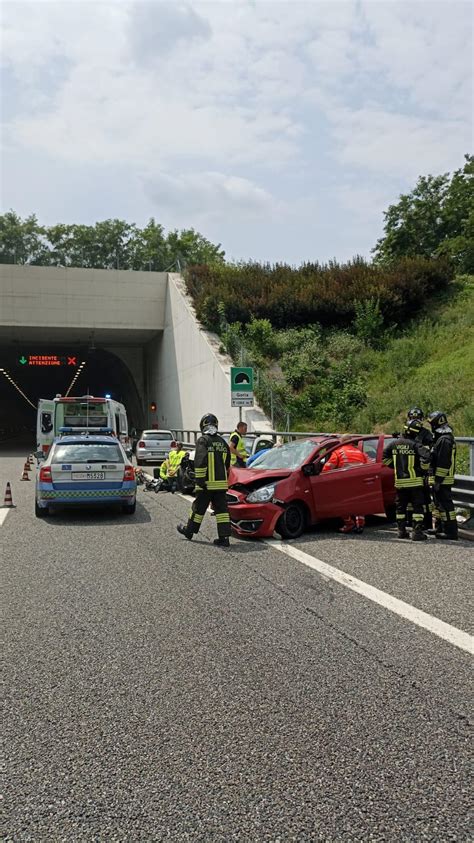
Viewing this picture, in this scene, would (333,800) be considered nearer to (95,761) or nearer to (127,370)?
(95,761)

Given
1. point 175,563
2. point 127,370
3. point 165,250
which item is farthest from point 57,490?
point 165,250

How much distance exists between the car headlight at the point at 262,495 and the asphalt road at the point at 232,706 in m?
1.99

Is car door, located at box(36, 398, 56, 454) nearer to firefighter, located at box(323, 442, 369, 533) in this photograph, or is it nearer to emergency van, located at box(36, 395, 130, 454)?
emergency van, located at box(36, 395, 130, 454)

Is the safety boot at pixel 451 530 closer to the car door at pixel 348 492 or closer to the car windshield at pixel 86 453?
the car door at pixel 348 492

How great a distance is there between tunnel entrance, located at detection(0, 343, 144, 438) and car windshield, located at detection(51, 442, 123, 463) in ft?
107

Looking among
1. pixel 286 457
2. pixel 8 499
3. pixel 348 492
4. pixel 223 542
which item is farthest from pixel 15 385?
pixel 223 542

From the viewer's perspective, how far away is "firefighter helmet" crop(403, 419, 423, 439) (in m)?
9.50

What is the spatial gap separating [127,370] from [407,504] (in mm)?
39288

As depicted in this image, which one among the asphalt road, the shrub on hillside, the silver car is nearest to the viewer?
the asphalt road

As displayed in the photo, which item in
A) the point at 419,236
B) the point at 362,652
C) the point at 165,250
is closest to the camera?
the point at 362,652

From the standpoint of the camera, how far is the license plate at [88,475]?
11.2 m

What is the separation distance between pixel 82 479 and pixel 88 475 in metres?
0.12

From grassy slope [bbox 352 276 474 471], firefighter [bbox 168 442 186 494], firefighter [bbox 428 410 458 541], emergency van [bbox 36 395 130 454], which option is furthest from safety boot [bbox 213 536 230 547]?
emergency van [bbox 36 395 130 454]

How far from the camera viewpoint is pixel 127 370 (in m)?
47.1
